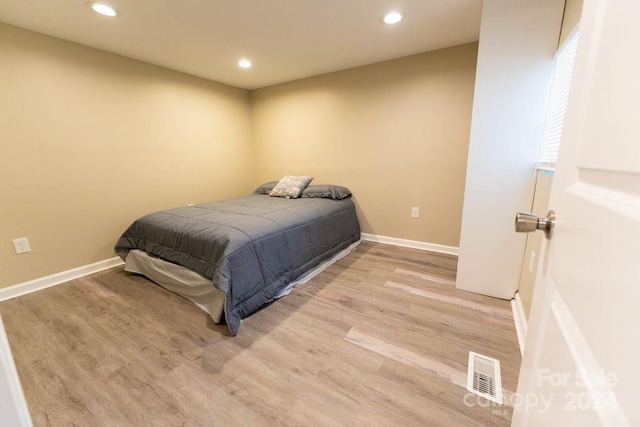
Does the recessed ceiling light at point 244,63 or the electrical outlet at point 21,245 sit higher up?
the recessed ceiling light at point 244,63

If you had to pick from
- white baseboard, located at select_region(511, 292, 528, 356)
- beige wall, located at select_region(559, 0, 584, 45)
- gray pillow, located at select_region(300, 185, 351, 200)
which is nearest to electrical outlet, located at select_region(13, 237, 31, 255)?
gray pillow, located at select_region(300, 185, 351, 200)

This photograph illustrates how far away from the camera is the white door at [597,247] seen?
0.92ft

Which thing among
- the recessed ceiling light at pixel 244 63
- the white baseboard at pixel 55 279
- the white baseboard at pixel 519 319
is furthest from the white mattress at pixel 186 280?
the recessed ceiling light at pixel 244 63

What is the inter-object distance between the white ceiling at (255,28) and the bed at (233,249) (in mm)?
1567

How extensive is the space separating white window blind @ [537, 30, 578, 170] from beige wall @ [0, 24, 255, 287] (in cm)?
356

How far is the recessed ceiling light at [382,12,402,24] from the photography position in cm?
198

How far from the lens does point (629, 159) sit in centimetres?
31

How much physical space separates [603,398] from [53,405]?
201 centimetres

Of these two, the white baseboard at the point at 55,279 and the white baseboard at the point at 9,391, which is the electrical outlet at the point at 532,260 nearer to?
the white baseboard at the point at 9,391

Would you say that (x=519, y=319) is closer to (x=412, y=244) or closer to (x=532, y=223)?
(x=412, y=244)

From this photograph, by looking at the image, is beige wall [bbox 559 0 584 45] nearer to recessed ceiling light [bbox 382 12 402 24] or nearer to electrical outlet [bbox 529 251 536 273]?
recessed ceiling light [bbox 382 12 402 24]

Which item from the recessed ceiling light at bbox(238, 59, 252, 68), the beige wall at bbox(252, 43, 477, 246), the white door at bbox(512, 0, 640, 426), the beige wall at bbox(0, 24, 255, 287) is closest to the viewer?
the white door at bbox(512, 0, 640, 426)

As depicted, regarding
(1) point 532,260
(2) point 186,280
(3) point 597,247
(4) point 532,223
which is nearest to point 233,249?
(2) point 186,280

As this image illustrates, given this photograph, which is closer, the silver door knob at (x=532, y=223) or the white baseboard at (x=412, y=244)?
the silver door knob at (x=532, y=223)
